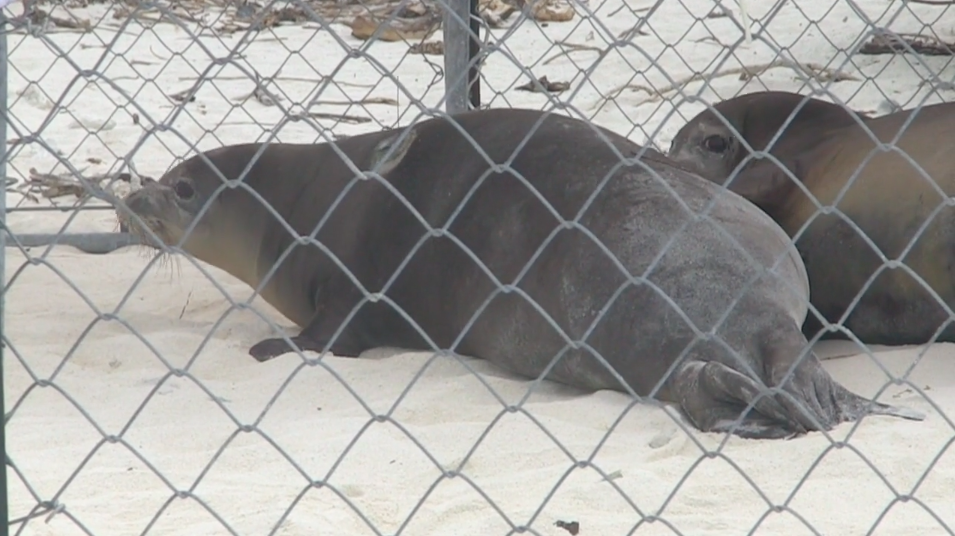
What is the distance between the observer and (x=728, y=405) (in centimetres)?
305

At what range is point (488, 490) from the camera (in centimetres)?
269

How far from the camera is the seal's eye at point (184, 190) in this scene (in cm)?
472

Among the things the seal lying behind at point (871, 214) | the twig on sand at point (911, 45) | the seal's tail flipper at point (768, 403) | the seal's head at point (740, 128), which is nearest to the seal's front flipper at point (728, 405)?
the seal's tail flipper at point (768, 403)

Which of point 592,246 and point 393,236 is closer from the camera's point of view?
point 592,246

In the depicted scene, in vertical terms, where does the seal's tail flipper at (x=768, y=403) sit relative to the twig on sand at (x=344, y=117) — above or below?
below

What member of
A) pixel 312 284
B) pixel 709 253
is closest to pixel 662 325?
pixel 709 253

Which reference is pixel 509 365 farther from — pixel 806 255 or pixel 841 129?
pixel 841 129

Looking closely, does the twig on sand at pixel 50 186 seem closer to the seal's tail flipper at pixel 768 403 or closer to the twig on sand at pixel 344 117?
the twig on sand at pixel 344 117

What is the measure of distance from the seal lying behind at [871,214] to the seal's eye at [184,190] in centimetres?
177

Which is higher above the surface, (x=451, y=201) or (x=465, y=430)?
(x=451, y=201)

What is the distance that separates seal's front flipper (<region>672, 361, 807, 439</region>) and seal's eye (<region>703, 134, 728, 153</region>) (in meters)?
1.67

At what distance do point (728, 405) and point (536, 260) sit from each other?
0.75m

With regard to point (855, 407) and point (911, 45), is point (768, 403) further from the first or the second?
point (911, 45)

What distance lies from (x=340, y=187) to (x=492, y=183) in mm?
774
